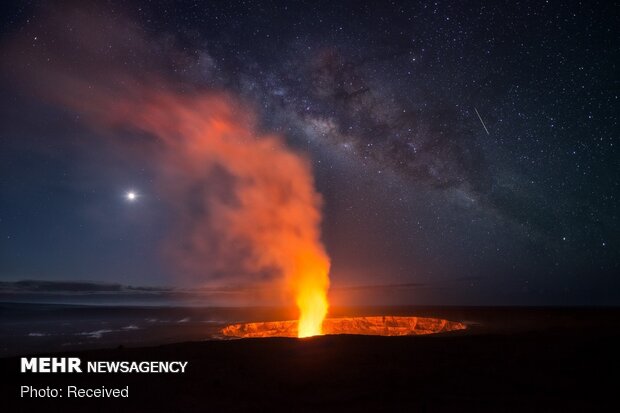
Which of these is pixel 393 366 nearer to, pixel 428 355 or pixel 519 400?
pixel 428 355

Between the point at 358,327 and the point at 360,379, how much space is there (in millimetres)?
36133

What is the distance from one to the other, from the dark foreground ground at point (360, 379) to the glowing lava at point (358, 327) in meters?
24.2

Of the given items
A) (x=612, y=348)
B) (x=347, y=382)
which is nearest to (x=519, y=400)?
(x=347, y=382)

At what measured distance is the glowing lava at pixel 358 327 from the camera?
41531 millimetres

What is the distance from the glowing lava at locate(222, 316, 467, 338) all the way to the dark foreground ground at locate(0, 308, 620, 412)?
24.2m

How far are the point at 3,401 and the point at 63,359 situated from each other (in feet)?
11.3

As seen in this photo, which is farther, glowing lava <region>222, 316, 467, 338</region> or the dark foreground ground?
glowing lava <region>222, 316, 467, 338</region>

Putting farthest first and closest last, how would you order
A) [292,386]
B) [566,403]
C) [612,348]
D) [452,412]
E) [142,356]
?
[612,348]
[142,356]
[292,386]
[566,403]
[452,412]

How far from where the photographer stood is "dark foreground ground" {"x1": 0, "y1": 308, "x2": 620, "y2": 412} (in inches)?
367

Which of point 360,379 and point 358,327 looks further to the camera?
point 358,327

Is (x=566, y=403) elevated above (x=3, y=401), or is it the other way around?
(x=3, y=401)

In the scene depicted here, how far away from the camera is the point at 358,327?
46219 millimetres

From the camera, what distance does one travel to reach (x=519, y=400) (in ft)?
30.6

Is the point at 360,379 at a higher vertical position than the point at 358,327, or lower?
higher
